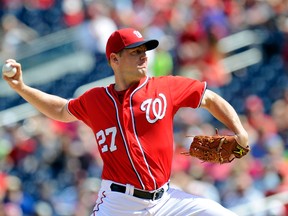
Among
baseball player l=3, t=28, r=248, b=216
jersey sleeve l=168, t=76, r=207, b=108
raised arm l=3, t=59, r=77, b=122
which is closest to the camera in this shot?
baseball player l=3, t=28, r=248, b=216

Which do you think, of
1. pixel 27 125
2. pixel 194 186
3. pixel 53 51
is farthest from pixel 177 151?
pixel 53 51

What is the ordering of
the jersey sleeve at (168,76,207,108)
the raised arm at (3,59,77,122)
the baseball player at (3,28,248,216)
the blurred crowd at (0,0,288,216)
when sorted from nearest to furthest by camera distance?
1. the baseball player at (3,28,248,216)
2. the jersey sleeve at (168,76,207,108)
3. the raised arm at (3,59,77,122)
4. the blurred crowd at (0,0,288,216)

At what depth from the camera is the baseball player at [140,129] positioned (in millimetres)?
5129

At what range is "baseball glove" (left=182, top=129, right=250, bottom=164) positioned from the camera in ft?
17.1

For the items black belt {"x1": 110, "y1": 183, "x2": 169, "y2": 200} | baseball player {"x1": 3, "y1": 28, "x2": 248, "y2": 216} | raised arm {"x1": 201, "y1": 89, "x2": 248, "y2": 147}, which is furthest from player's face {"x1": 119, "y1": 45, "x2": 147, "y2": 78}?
black belt {"x1": 110, "y1": 183, "x2": 169, "y2": 200}

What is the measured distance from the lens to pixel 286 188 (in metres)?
8.63

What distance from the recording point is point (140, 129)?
5.19 meters

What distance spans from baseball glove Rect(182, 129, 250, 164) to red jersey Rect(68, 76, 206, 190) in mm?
232

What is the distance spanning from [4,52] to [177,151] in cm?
349

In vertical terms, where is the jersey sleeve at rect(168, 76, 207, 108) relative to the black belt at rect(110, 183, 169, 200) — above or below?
Result: above

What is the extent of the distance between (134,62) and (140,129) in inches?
17.4

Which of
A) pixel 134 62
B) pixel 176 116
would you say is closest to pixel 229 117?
pixel 134 62

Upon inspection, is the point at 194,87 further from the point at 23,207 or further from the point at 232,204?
the point at 23,207

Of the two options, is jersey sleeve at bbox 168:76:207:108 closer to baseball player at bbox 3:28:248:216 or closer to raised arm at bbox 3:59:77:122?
baseball player at bbox 3:28:248:216
